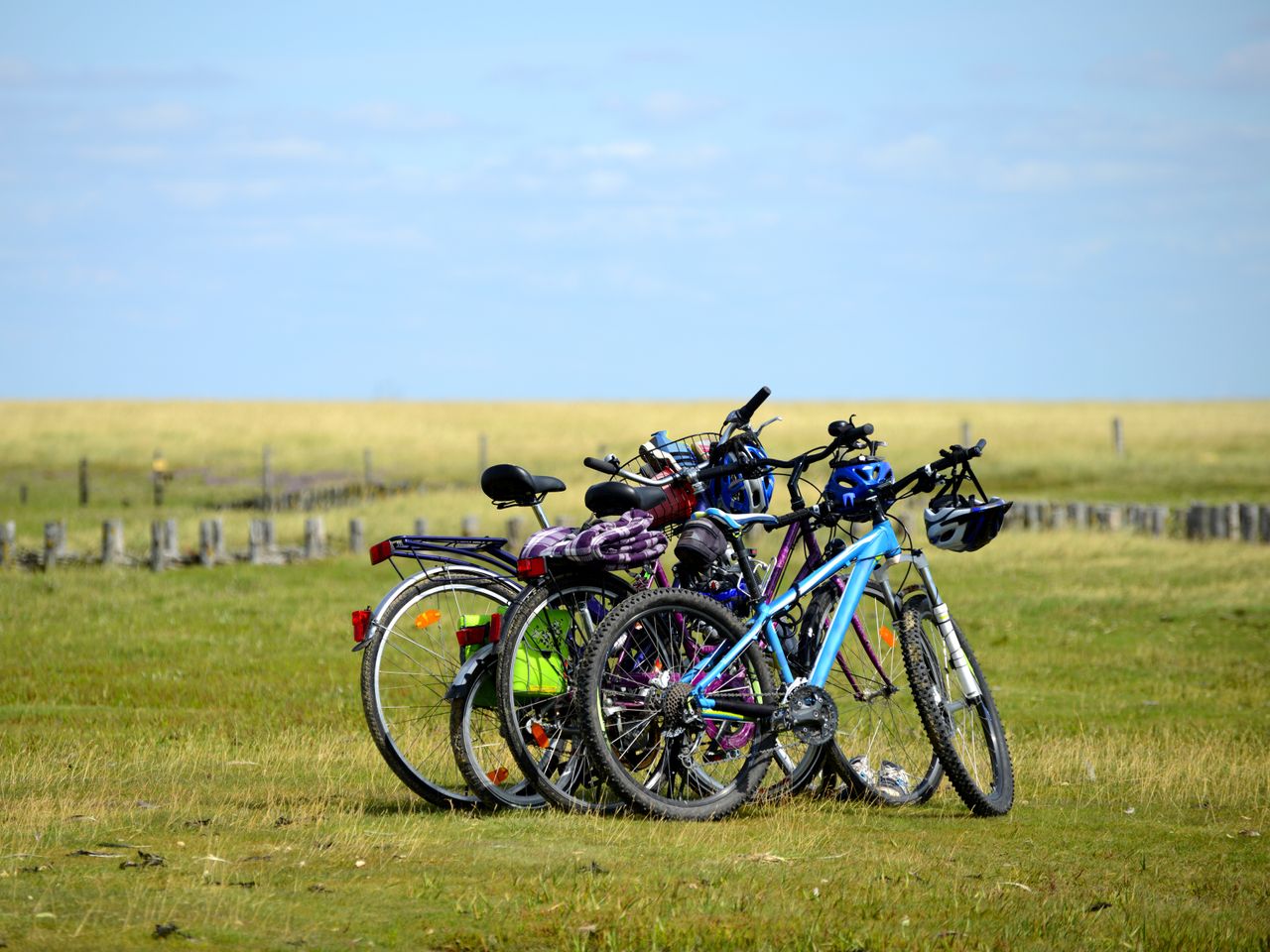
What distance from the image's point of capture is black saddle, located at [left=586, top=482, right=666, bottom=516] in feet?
25.0

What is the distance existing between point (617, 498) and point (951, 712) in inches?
77.2

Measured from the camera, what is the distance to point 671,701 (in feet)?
24.6

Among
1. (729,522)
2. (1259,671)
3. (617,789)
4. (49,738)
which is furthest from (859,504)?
(1259,671)

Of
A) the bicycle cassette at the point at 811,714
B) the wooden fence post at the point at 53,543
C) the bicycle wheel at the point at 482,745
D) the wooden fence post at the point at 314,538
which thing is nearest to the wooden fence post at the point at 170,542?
the wooden fence post at the point at 53,543

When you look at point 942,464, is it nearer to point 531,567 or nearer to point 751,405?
point 751,405

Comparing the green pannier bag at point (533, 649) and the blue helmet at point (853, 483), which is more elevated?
the blue helmet at point (853, 483)

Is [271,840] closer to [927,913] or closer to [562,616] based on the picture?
[562,616]

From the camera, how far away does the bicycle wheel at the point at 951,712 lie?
7.87 metres

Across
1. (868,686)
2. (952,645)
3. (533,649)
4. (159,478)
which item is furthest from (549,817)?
(159,478)

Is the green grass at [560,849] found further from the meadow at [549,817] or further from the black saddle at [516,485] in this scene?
the black saddle at [516,485]

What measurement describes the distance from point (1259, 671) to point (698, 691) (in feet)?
37.3

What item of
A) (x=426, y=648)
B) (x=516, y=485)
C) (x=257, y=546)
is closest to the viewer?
(x=516, y=485)

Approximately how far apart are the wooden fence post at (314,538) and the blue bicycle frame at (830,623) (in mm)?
19394

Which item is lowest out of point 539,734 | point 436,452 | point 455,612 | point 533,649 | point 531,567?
point 539,734
